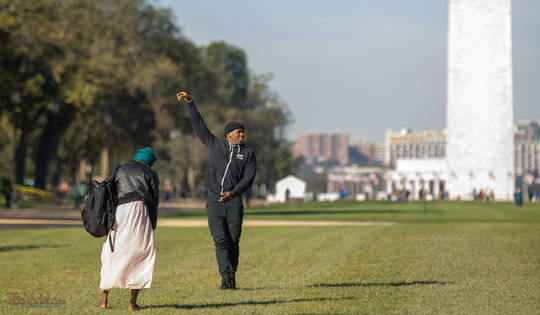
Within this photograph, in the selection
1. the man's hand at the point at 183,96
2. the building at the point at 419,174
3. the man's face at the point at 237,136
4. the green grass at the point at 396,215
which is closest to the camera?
the man's hand at the point at 183,96

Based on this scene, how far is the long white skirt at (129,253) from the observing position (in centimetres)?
958

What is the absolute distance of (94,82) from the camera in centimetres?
5631

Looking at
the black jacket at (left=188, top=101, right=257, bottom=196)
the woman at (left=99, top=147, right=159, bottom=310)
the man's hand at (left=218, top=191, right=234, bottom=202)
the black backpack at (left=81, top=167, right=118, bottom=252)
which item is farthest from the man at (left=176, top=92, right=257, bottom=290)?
the black backpack at (left=81, top=167, right=118, bottom=252)

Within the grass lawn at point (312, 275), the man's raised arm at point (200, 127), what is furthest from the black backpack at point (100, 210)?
the man's raised arm at point (200, 127)

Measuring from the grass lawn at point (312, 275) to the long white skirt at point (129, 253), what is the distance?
14.3 inches

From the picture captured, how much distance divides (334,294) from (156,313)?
8.12 ft

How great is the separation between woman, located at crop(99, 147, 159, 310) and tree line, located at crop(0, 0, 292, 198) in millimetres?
36011

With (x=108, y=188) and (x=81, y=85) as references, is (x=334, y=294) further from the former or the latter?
(x=81, y=85)

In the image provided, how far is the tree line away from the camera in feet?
167

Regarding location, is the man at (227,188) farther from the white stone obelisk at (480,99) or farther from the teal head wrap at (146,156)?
the white stone obelisk at (480,99)

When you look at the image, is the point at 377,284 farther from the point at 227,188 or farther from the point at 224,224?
the point at 227,188

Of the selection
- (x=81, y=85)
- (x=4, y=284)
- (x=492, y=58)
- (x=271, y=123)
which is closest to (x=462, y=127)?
(x=492, y=58)

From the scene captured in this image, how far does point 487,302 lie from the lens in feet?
34.4

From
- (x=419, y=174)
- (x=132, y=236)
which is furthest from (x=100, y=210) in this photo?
(x=419, y=174)
